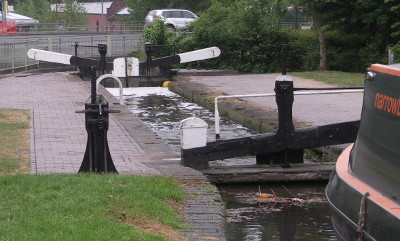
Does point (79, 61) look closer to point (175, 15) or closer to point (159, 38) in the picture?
point (159, 38)

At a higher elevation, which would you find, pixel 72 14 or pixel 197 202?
pixel 197 202

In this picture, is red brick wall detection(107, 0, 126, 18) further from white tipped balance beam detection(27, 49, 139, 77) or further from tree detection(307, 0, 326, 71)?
white tipped balance beam detection(27, 49, 139, 77)

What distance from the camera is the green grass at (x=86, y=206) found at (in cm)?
612

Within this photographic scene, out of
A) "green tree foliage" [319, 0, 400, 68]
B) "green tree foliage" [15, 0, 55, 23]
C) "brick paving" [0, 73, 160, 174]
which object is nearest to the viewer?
"brick paving" [0, 73, 160, 174]

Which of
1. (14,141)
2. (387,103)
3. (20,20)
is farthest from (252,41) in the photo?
(20,20)

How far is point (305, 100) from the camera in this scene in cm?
1833

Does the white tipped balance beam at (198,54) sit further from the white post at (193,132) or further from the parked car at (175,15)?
the parked car at (175,15)

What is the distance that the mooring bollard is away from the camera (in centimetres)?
859

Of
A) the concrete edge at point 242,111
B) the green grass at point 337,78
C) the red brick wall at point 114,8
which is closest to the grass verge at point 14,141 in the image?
the concrete edge at point 242,111

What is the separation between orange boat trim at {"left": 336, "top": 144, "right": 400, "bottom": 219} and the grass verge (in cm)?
469

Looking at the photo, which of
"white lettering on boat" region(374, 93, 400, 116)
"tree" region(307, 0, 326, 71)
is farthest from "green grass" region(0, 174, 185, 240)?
"tree" region(307, 0, 326, 71)

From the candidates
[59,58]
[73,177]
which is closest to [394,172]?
[73,177]

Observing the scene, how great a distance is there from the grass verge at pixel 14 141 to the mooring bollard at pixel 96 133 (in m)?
0.92

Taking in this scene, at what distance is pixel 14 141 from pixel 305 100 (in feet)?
28.5
